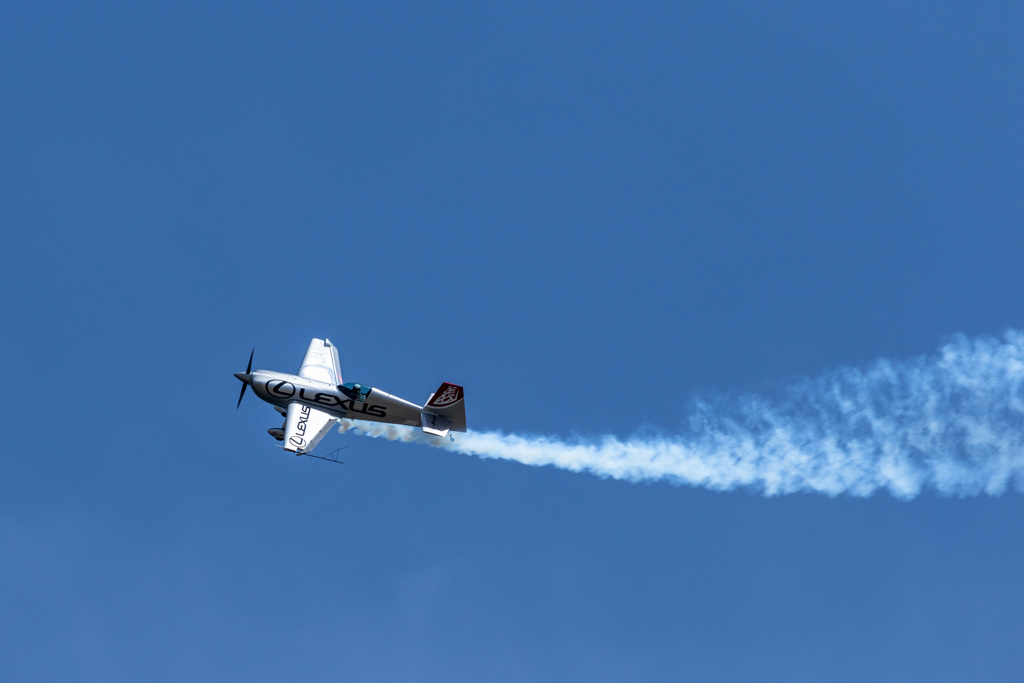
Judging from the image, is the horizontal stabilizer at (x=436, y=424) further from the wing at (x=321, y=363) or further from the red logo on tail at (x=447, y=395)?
the wing at (x=321, y=363)

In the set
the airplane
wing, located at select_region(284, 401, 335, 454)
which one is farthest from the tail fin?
wing, located at select_region(284, 401, 335, 454)

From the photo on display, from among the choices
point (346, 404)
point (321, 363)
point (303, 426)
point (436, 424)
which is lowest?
point (303, 426)

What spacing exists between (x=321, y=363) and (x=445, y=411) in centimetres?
1074

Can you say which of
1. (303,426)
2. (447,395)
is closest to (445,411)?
(447,395)

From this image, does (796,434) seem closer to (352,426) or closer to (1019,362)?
(1019,362)

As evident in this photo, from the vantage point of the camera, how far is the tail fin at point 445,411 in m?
52.4

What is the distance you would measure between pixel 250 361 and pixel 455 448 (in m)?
13.2

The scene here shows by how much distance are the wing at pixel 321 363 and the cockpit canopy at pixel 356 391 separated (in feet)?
11.5

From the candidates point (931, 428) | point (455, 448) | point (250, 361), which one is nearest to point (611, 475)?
point (455, 448)

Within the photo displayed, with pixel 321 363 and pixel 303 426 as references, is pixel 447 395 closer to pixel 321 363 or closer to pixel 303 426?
pixel 303 426

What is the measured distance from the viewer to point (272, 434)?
5159 cm

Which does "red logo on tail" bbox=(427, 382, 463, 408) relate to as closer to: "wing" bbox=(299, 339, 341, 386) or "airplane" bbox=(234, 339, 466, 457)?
"airplane" bbox=(234, 339, 466, 457)

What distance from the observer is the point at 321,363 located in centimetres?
5853

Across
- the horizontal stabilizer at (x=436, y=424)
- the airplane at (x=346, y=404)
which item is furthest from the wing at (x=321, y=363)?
the horizontal stabilizer at (x=436, y=424)
